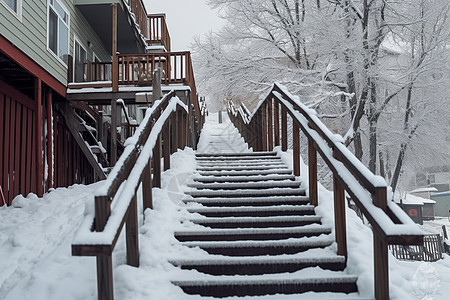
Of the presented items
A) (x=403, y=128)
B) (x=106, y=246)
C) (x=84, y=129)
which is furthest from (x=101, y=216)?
(x=403, y=128)

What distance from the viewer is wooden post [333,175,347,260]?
12.9ft

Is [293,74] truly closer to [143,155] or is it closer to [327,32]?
[327,32]

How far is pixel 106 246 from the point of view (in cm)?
252

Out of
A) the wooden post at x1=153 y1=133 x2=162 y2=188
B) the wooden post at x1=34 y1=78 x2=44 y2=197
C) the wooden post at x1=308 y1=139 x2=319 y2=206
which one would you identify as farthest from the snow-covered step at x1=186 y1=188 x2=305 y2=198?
the wooden post at x1=34 y1=78 x2=44 y2=197

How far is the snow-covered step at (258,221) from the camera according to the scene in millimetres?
4641

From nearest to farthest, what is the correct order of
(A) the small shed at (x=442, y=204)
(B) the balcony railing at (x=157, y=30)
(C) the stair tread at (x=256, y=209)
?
1. (C) the stair tread at (x=256, y=209)
2. (B) the balcony railing at (x=157, y=30)
3. (A) the small shed at (x=442, y=204)

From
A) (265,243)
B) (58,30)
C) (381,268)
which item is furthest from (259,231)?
(58,30)

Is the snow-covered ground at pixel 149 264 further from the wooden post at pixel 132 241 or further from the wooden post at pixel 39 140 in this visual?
the wooden post at pixel 39 140

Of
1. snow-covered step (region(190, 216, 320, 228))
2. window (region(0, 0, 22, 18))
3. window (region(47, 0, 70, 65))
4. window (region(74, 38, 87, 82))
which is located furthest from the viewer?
window (region(74, 38, 87, 82))

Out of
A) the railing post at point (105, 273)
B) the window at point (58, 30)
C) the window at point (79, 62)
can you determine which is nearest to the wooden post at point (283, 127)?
the railing post at point (105, 273)

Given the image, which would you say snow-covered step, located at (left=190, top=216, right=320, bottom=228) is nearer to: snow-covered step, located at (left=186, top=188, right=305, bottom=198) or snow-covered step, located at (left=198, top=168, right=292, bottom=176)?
snow-covered step, located at (left=186, top=188, right=305, bottom=198)

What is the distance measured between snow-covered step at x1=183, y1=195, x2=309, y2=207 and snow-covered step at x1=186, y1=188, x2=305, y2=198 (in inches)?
7.7

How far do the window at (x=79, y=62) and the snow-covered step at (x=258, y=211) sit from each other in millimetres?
8403

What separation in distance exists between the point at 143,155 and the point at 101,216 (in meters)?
1.26
